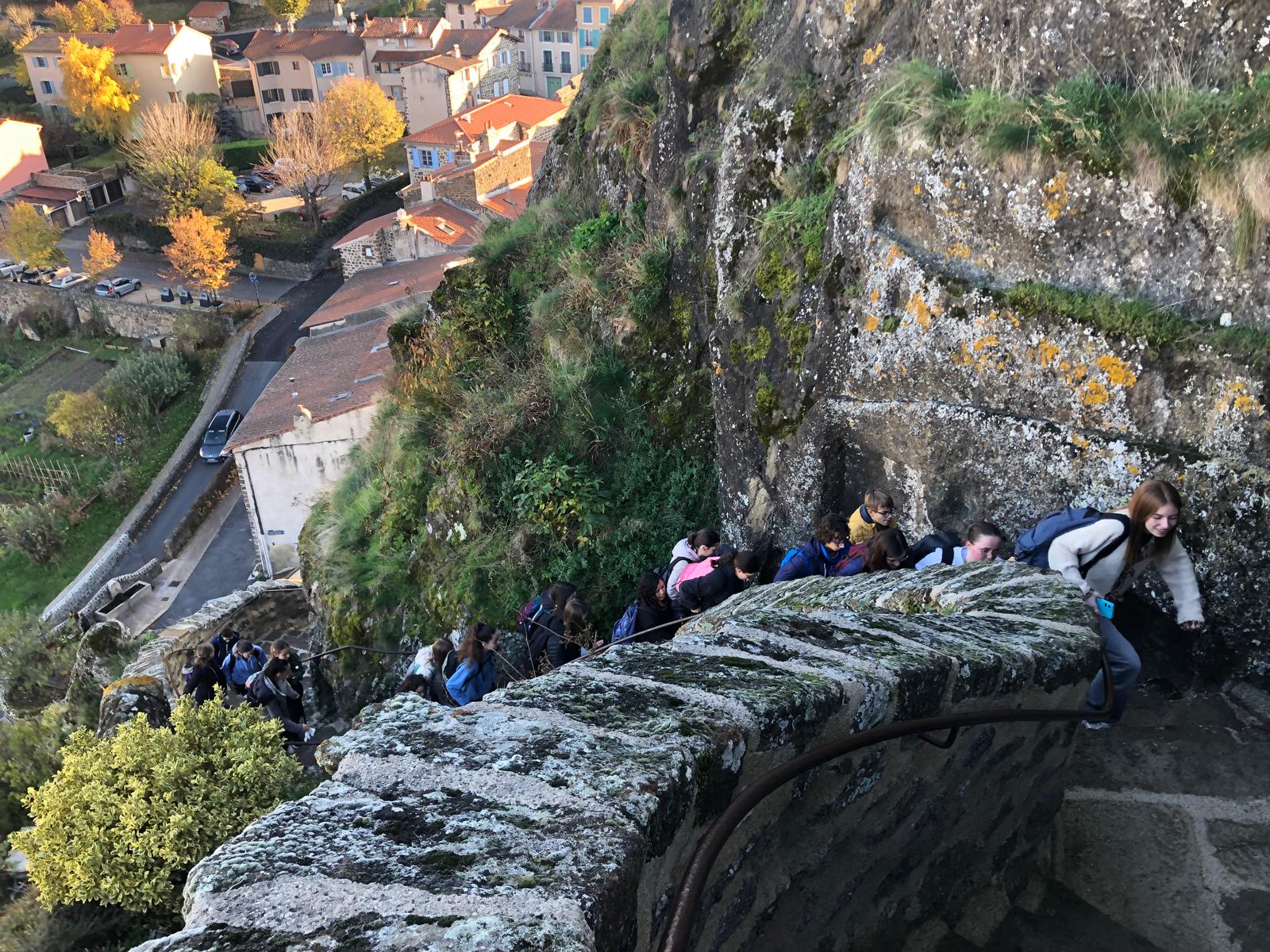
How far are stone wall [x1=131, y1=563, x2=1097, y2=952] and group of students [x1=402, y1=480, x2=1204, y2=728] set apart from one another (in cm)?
71

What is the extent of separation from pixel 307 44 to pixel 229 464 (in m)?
34.0

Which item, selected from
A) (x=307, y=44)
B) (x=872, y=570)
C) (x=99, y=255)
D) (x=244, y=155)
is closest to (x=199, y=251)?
(x=99, y=255)

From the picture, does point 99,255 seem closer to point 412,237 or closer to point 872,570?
point 412,237

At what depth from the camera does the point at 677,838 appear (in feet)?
6.89

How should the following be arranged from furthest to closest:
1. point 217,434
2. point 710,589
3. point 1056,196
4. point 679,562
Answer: point 217,434 < point 679,562 < point 710,589 < point 1056,196

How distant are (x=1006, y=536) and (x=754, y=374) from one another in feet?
8.97

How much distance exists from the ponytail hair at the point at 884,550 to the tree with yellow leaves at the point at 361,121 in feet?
151

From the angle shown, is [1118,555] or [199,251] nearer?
[1118,555]

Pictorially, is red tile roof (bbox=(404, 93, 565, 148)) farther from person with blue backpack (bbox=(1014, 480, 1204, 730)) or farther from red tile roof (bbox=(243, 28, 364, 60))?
person with blue backpack (bbox=(1014, 480, 1204, 730))

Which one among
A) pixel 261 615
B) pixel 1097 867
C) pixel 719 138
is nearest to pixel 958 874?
pixel 1097 867

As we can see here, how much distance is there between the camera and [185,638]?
12555 mm

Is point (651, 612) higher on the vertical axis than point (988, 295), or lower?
lower

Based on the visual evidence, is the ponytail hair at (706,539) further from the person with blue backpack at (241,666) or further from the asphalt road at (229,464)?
the asphalt road at (229,464)

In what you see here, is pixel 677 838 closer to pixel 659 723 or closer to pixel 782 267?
pixel 659 723
